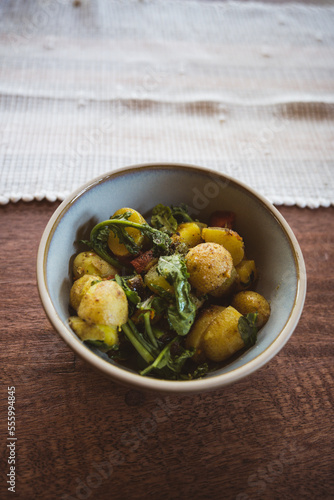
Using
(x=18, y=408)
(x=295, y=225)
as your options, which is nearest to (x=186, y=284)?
(x=18, y=408)

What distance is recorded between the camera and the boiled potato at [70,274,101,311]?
0.71m

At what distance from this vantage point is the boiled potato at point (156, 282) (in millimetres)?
→ 704

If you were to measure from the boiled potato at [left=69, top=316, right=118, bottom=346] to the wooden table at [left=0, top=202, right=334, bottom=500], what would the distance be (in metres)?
0.10

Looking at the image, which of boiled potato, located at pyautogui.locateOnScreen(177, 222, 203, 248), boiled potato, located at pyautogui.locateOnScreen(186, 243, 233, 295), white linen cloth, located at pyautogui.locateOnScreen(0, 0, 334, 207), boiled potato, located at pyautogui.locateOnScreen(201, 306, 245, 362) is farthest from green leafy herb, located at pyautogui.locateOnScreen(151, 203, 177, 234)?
white linen cloth, located at pyautogui.locateOnScreen(0, 0, 334, 207)

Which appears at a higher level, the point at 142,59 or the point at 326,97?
the point at 326,97

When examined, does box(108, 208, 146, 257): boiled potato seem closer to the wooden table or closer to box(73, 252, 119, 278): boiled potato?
box(73, 252, 119, 278): boiled potato

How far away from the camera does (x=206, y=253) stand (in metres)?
0.72

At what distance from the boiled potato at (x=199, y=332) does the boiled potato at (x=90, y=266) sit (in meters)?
0.20

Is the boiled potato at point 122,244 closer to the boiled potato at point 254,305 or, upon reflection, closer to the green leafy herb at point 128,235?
the green leafy herb at point 128,235

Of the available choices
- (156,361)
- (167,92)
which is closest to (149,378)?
(156,361)

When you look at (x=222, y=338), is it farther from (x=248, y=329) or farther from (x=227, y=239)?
(x=227, y=239)

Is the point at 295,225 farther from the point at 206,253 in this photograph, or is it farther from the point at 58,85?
the point at 58,85

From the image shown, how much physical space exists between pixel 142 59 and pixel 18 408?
135 cm

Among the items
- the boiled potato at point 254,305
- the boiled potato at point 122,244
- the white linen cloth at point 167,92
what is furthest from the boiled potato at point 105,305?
the white linen cloth at point 167,92
